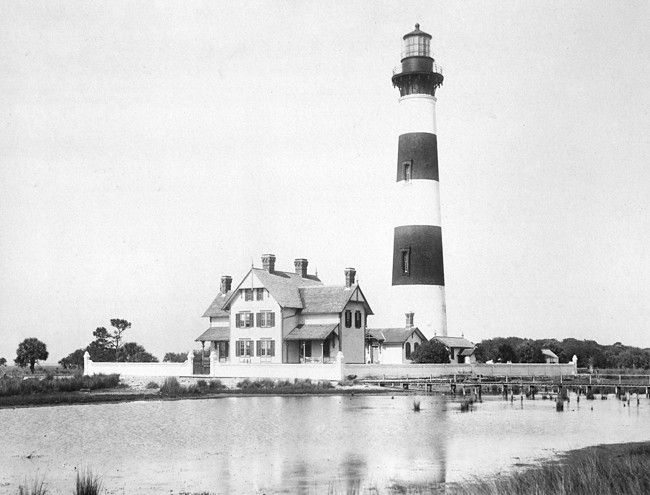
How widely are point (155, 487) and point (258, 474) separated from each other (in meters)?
2.81

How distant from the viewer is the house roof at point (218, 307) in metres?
60.0

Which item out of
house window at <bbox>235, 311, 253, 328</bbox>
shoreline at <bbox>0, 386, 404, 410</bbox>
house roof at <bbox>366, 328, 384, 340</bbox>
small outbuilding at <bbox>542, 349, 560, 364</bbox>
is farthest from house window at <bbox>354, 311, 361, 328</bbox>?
small outbuilding at <bbox>542, 349, 560, 364</bbox>

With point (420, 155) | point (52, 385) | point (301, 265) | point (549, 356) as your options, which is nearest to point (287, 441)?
point (52, 385)

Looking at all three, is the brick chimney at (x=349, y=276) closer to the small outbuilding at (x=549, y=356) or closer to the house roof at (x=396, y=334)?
the house roof at (x=396, y=334)

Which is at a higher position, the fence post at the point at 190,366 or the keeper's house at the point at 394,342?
the keeper's house at the point at 394,342

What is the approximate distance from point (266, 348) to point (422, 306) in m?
10.1

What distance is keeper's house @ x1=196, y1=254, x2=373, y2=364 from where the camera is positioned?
2117 inches

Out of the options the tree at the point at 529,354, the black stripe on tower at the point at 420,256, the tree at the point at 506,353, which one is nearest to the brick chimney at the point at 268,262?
the black stripe on tower at the point at 420,256

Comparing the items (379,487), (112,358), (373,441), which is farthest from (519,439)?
(112,358)

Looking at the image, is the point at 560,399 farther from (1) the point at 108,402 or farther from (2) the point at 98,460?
(2) the point at 98,460

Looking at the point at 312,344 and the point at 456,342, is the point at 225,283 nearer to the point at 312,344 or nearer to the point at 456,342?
the point at 312,344

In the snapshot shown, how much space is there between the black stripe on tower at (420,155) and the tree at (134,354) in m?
24.7

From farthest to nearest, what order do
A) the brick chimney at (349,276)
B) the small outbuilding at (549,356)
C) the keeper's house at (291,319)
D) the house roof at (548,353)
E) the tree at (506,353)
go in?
the house roof at (548,353)
the small outbuilding at (549,356)
the tree at (506,353)
the brick chimney at (349,276)
the keeper's house at (291,319)

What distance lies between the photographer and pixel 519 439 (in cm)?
2669
